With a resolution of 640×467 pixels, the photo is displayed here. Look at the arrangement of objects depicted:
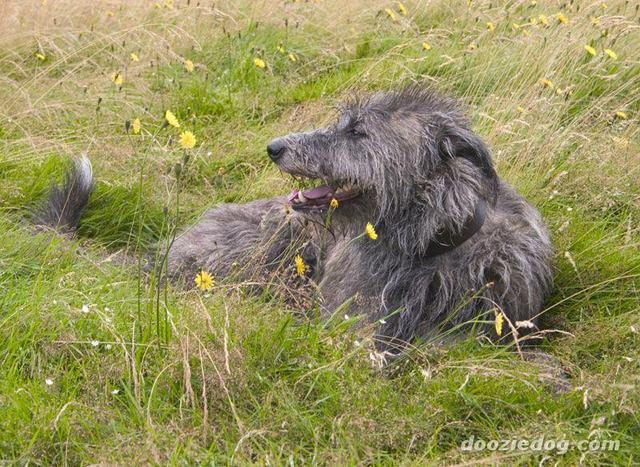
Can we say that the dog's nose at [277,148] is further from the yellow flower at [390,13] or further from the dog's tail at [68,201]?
the yellow flower at [390,13]

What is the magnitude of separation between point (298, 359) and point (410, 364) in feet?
1.67

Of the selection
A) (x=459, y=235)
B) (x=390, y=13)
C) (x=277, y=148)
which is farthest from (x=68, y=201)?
(x=390, y=13)

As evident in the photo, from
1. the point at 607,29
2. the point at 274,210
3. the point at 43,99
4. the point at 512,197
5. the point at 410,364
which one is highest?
the point at 607,29

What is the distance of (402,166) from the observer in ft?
12.7

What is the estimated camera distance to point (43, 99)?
20.6 ft

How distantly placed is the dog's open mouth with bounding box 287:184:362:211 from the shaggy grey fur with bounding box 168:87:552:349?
0.10 ft

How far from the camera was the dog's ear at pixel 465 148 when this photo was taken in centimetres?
386

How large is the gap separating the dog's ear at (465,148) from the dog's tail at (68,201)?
2.18 meters

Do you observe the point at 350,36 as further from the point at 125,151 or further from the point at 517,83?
the point at 125,151

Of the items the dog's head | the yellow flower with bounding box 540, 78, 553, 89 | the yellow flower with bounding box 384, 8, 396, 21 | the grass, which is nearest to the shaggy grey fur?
the dog's head

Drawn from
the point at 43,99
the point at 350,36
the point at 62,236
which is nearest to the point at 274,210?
the point at 62,236

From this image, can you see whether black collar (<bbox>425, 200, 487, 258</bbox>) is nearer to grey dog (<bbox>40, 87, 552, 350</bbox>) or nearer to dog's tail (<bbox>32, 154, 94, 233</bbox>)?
grey dog (<bbox>40, 87, 552, 350</bbox>)

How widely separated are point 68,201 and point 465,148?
2.31m

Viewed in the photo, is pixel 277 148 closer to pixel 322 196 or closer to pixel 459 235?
pixel 322 196
